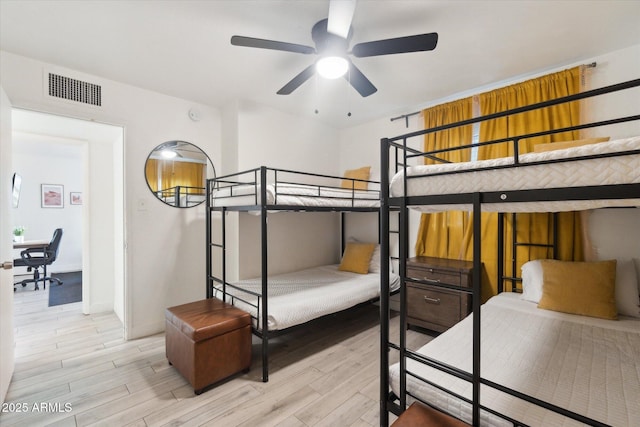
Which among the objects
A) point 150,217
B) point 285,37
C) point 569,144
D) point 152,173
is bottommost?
point 150,217

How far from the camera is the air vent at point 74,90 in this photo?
7.86 feet

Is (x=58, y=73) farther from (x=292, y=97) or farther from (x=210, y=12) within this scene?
(x=292, y=97)

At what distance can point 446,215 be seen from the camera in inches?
121

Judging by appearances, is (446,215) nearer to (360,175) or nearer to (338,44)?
(360,175)

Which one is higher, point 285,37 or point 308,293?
point 285,37

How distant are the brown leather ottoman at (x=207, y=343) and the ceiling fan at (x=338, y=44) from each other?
192 cm

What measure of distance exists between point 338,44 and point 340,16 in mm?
227

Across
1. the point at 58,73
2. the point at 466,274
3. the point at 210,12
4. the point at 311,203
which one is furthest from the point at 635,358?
the point at 58,73

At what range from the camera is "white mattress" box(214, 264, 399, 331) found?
7.38 ft

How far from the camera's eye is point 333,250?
13.9 ft

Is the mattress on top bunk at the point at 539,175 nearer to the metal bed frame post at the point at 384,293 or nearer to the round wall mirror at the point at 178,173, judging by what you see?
the metal bed frame post at the point at 384,293

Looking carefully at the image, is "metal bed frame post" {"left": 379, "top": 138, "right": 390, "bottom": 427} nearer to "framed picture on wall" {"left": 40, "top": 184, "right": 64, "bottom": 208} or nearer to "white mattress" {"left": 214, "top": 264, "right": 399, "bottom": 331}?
"white mattress" {"left": 214, "top": 264, "right": 399, "bottom": 331}

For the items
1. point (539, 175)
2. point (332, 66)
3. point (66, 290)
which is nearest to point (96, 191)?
point (66, 290)

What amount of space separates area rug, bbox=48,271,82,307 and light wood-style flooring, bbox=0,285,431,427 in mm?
1003
